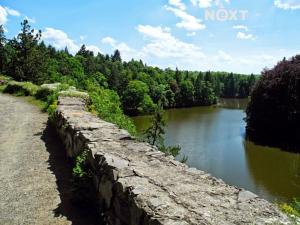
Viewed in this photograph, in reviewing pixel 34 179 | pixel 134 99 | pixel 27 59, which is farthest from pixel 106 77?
pixel 34 179

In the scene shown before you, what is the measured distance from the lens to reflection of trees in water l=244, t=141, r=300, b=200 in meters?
22.3

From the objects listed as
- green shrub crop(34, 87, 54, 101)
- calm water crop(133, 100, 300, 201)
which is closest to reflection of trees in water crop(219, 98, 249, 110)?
calm water crop(133, 100, 300, 201)

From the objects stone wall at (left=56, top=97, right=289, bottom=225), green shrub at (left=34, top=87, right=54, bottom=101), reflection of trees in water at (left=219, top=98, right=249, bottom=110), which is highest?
green shrub at (left=34, top=87, right=54, bottom=101)

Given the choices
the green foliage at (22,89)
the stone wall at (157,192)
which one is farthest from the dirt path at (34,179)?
the green foliage at (22,89)

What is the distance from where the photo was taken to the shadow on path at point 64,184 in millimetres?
4934

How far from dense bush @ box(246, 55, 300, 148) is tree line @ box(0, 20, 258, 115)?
10809mm

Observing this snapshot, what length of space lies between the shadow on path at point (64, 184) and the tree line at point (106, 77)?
10.0 m

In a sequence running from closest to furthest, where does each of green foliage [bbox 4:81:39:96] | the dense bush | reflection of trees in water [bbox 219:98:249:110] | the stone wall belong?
1. the stone wall
2. green foliage [bbox 4:81:39:96]
3. the dense bush
4. reflection of trees in water [bbox 219:98:249:110]

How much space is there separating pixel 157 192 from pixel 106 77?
73.5 meters

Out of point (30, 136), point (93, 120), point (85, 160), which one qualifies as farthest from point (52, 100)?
point (85, 160)

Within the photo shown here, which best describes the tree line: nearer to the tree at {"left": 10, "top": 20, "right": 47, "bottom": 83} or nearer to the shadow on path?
the tree at {"left": 10, "top": 20, "right": 47, "bottom": 83}

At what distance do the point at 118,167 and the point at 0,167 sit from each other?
340cm

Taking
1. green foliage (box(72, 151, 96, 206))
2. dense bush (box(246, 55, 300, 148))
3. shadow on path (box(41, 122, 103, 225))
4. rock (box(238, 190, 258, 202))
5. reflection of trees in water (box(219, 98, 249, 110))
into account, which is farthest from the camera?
reflection of trees in water (box(219, 98, 249, 110))

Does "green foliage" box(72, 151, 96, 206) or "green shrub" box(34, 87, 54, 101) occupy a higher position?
"green shrub" box(34, 87, 54, 101)
